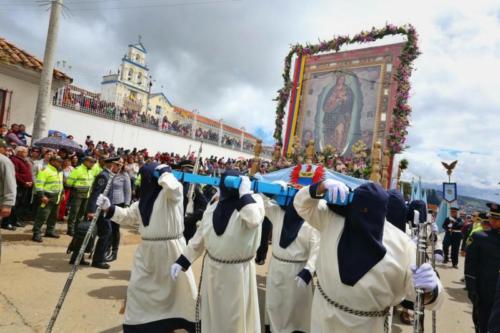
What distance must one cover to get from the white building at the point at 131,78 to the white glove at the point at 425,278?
49729 mm

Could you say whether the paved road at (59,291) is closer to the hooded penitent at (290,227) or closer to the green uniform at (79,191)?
the green uniform at (79,191)

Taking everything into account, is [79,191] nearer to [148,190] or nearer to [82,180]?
[82,180]

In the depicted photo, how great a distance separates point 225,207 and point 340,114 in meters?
10.3

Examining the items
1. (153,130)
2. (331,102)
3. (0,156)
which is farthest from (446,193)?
(153,130)

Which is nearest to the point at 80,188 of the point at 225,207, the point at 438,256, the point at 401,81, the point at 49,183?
the point at 49,183

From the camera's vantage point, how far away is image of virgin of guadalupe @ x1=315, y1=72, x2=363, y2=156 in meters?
12.1

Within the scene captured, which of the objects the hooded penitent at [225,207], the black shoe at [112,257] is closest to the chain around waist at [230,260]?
the hooded penitent at [225,207]

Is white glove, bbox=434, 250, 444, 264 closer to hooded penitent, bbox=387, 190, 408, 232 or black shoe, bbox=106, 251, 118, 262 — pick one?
hooded penitent, bbox=387, 190, 408, 232

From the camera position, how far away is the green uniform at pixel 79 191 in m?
7.04

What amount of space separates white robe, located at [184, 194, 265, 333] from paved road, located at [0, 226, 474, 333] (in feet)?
4.55

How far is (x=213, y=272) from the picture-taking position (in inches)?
125

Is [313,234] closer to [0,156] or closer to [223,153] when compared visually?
[0,156]

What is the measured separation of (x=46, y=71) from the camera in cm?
884

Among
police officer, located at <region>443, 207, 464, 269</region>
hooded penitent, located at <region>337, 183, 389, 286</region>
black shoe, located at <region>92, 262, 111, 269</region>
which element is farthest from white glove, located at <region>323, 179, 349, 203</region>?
police officer, located at <region>443, 207, 464, 269</region>
